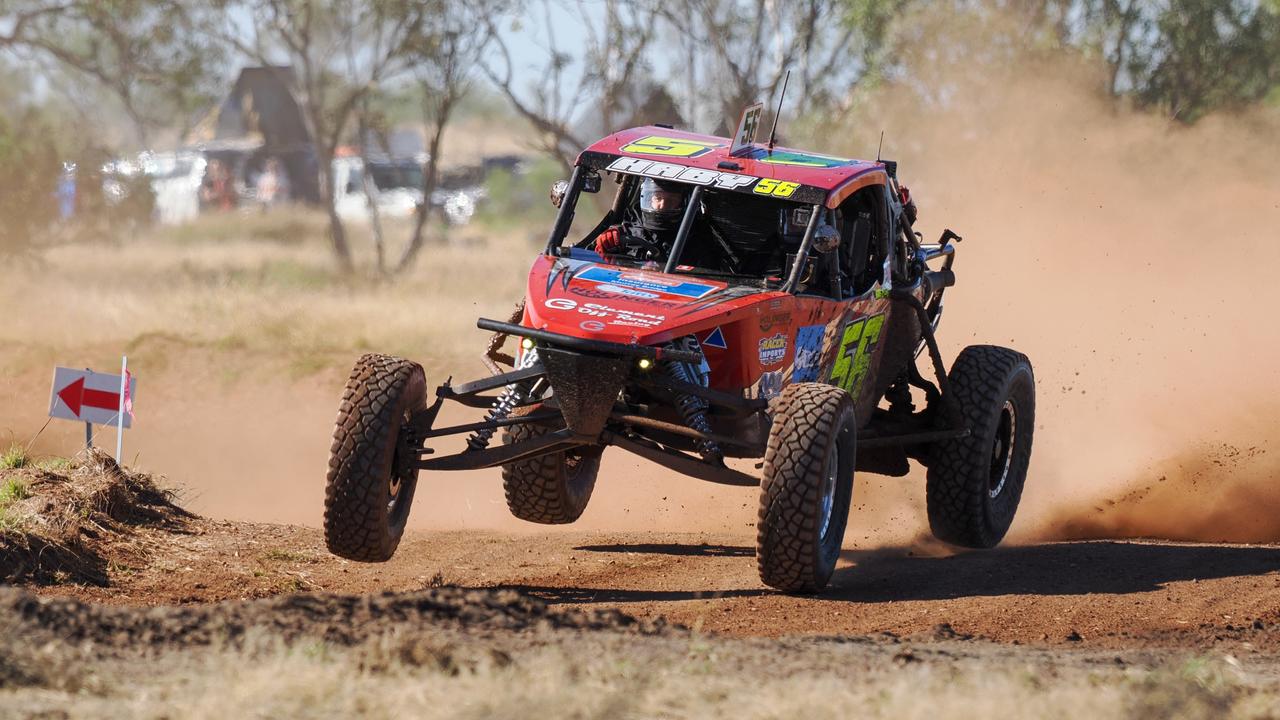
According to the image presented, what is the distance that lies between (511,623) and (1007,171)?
15.6 metres

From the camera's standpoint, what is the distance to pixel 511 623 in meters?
6.02

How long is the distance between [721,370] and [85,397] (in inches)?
180

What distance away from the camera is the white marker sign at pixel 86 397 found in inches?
394

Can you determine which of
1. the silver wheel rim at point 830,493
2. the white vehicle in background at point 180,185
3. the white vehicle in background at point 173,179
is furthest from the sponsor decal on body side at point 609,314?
the white vehicle in background at point 180,185

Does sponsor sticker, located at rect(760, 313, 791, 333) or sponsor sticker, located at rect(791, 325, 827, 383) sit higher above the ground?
sponsor sticker, located at rect(760, 313, 791, 333)

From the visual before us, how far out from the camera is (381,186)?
55.2 metres

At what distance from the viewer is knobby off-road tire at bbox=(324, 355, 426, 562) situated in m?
A: 7.45

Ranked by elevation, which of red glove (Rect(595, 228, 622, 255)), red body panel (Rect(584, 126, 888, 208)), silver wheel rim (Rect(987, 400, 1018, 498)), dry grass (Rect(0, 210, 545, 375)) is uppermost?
red body panel (Rect(584, 126, 888, 208))

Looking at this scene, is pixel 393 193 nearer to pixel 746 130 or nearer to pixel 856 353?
pixel 746 130

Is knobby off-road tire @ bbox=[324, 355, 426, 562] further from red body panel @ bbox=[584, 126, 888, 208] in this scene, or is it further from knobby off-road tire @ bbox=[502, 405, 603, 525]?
red body panel @ bbox=[584, 126, 888, 208]

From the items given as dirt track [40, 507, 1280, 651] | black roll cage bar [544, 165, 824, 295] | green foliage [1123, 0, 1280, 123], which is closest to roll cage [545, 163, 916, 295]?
black roll cage bar [544, 165, 824, 295]

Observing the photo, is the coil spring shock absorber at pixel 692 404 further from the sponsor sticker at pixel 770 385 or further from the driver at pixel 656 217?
the driver at pixel 656 217

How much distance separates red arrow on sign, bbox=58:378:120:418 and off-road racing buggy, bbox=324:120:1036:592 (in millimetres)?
2755

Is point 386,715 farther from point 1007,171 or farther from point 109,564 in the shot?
point 1007,171
